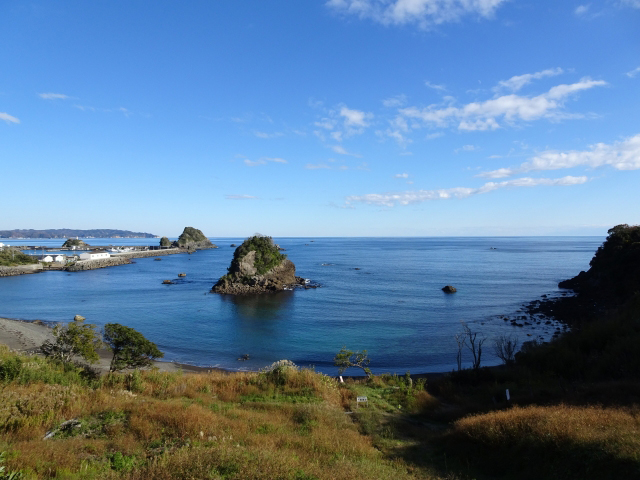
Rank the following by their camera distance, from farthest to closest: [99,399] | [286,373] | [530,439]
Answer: [286,373] → [99,399] → [530,439]

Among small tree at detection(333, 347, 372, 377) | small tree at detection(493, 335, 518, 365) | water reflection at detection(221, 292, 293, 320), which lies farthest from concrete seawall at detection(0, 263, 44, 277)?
small tree at detection(493, 335, 518, 365)

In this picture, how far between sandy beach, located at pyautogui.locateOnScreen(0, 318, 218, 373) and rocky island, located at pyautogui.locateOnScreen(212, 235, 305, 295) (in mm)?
28124

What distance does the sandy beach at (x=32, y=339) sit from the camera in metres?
27.1

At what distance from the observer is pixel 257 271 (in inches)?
2662

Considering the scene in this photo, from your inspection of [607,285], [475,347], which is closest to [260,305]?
[475,347]

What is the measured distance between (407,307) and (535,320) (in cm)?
1522

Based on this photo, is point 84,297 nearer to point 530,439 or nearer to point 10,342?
point 10,342

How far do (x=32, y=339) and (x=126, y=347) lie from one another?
20.3 metres

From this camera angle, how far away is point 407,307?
162 feet

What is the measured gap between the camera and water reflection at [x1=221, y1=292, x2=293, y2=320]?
152ft

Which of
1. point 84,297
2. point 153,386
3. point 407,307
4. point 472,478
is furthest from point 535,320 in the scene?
point 84,297

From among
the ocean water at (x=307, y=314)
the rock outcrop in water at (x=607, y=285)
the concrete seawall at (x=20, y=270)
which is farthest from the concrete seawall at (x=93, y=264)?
the rock outcrop in water at (x=607, y=285)

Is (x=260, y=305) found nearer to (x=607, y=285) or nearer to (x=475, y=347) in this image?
(x=475, y=347)

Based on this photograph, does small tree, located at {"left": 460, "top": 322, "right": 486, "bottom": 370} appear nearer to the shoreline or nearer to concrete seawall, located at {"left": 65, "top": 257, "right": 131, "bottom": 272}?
the shoreline
